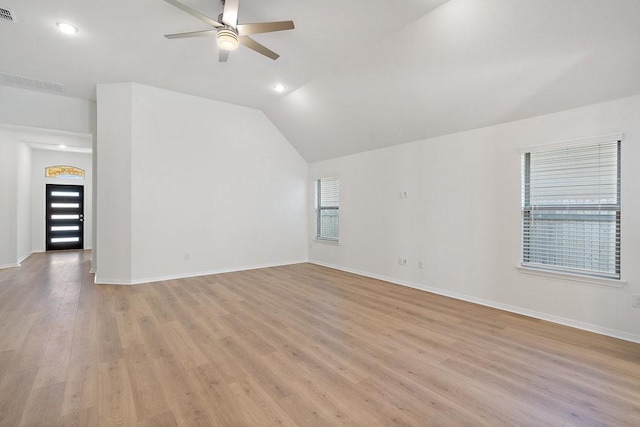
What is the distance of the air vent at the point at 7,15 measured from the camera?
3.09 meters

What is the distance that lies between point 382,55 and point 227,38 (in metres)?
1.94

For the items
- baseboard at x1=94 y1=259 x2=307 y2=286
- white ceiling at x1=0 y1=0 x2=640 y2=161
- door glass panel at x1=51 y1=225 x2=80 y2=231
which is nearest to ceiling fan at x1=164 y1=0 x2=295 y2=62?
white ceiling at x1=0 y1=0 x2=640 y2=161

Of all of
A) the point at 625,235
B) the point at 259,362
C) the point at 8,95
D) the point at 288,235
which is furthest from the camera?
the point at 288,235

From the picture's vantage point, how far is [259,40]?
142 inches

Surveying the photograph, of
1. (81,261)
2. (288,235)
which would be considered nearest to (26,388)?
(288,235)

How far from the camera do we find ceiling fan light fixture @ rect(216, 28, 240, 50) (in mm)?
2807

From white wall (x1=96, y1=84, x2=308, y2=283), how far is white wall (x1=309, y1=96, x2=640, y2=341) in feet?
5.46

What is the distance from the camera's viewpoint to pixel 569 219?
11.0ft

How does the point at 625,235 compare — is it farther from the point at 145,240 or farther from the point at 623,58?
the point at 145,240

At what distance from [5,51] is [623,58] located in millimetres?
7040

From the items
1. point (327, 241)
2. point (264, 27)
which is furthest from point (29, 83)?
point (327, 241)

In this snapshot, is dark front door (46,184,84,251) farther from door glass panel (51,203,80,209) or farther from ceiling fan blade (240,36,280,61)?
ceiling fan blade (240,36,280,61)

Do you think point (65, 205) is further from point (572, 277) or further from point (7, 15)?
point (572, 277)

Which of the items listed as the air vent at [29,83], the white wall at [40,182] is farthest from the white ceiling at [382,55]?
the white wall at [40,182]
